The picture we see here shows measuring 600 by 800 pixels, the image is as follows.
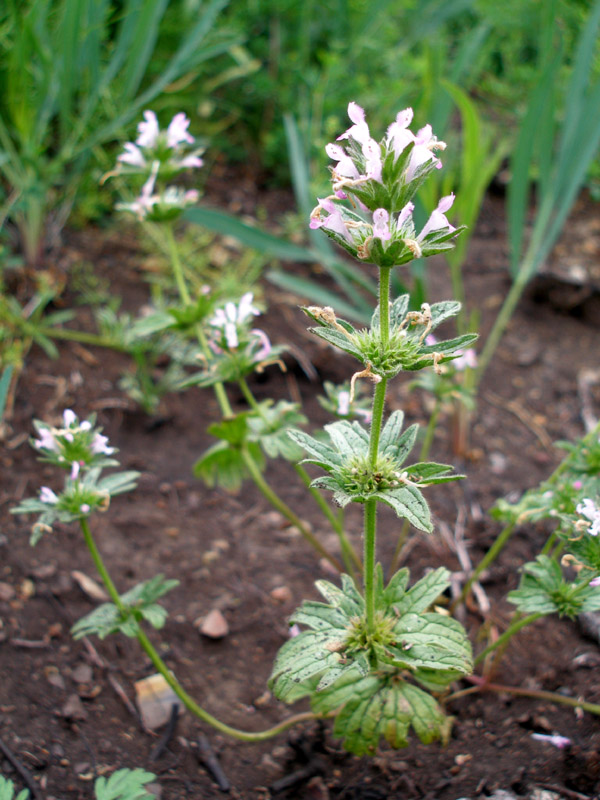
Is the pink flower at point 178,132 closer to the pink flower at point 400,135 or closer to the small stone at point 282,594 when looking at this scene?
the pink flower at point 400,135

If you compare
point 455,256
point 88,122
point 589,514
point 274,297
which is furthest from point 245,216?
point 589,514

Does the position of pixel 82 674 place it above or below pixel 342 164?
below

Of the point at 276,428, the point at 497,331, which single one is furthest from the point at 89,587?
the point at 497,331

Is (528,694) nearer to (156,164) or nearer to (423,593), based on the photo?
(423,593)

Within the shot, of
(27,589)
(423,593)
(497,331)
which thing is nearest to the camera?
(423,593)

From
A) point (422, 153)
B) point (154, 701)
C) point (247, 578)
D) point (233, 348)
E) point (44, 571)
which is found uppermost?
point (422, 153)

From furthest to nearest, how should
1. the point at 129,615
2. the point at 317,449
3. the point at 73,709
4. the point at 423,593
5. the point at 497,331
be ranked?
the point at 497,331 < the point at 73,709 < the point at 129,615 < the point at 423,593 < the point at 317,449
